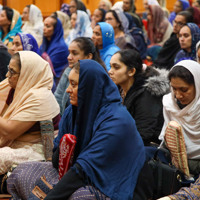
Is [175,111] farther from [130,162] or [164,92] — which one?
[130,162]

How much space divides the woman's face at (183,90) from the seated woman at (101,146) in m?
0.55

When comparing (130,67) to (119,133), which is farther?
(130,67)

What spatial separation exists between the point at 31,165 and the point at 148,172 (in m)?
0.73

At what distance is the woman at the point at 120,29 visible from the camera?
5.27m

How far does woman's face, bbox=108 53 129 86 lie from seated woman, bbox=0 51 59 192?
0.54 metres

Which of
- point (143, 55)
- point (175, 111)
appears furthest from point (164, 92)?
point (143, 55)

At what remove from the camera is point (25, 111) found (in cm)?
271

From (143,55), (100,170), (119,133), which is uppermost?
(119,133)

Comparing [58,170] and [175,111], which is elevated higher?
[175,111]

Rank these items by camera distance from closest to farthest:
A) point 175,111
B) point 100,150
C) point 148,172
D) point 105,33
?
point 100,150, point 148,172, point 175,111, point 105,33

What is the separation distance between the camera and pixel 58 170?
2.40m

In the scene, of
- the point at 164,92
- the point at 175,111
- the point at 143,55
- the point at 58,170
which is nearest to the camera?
the point at 58,170

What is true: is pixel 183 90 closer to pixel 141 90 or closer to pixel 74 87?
pixel 141 90

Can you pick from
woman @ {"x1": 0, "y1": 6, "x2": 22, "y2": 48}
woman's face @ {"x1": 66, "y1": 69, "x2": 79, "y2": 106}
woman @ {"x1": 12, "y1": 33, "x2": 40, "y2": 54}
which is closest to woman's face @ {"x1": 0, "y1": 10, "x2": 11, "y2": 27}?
woman @ {"x1": 0, "y1": 6, "x2": 22, "y2": 48}
